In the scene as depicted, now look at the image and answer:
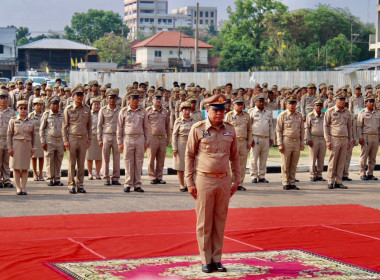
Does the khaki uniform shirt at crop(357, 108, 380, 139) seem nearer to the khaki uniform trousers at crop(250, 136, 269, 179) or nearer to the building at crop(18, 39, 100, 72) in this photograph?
the khaki uniform trousers at crop(250, 136, 269, 179)

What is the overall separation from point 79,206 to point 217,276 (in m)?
5.70

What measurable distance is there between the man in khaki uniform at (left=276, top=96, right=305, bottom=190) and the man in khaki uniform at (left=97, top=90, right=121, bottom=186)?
3.70m

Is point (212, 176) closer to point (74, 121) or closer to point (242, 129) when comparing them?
point (74, 121)

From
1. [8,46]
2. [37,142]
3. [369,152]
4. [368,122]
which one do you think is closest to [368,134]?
[368,122]

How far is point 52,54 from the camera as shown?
100625mm

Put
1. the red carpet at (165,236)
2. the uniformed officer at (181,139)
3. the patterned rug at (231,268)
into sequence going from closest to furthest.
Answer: the patterned rug at (231,268) → the red carpet at (165,236) → the uniformed officer at (181,139)

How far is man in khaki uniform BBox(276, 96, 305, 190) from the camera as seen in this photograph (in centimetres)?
1612

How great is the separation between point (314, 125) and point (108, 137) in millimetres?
4993

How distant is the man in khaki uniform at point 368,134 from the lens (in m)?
17.8

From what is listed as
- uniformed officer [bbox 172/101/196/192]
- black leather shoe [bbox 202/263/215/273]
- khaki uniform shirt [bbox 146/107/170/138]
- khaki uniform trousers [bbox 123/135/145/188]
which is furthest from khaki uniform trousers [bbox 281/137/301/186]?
black leather shoe [bbox 202/263/215/273]

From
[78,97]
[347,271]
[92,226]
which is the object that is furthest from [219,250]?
[78,97]

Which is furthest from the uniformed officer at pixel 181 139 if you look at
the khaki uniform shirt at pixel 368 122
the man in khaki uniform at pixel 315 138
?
the khaki uniform shirt at pixel 368 122

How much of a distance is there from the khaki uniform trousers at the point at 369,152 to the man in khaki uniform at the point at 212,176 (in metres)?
10.2

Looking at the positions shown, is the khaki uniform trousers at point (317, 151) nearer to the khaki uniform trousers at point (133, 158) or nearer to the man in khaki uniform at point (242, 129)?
the man in khaki uniform at point (242, 129)
